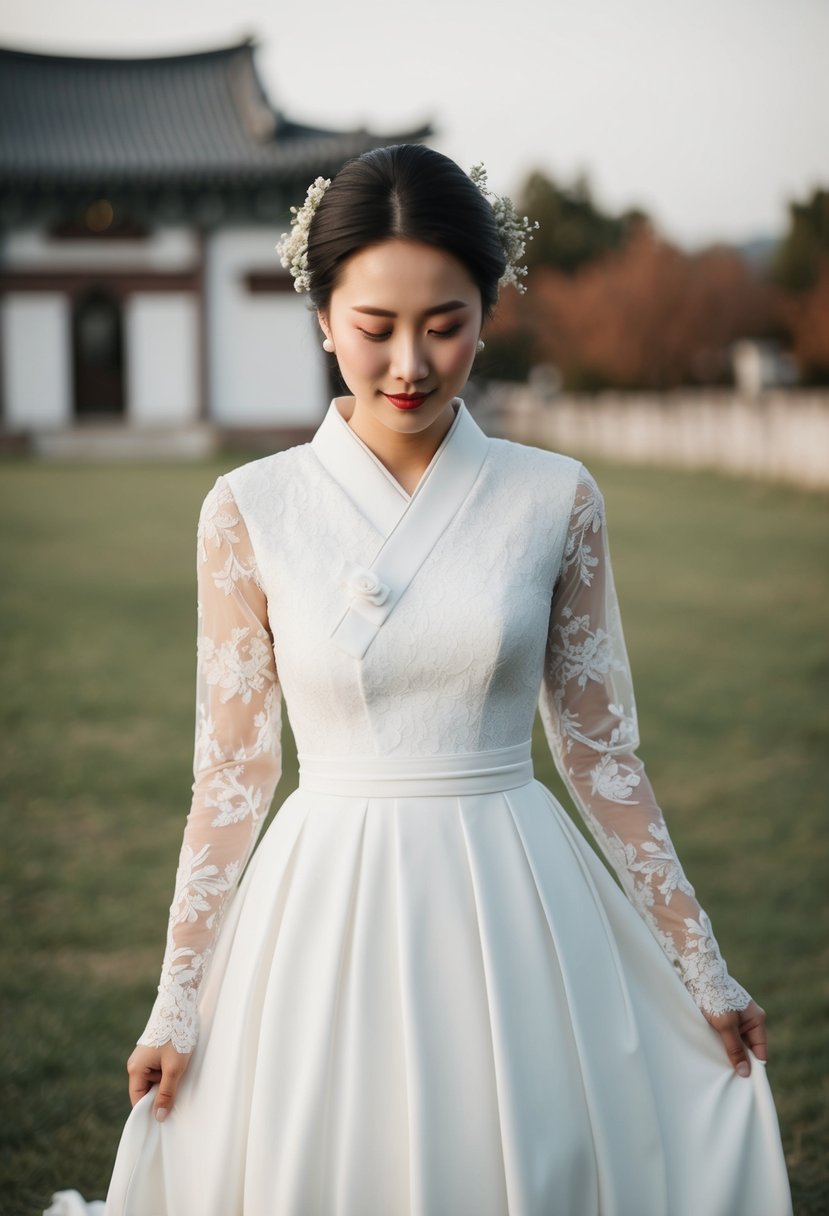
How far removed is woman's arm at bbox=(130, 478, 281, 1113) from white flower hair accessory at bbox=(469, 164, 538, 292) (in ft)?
1.83

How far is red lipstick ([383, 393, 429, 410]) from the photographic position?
6.19ft

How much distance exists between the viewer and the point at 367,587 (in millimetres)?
1851

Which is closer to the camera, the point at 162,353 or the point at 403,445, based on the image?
the point at 403,445

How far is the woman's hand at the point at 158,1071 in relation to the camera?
6.13ft

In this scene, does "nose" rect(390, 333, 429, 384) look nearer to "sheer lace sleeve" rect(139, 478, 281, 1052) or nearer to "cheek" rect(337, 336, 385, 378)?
"cheek" rect(337, 336, 385, 378)

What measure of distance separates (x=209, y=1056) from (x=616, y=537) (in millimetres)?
12027

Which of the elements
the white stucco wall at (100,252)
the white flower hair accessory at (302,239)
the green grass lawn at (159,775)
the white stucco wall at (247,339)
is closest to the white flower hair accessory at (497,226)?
the white flower hair accessory at (302,239)

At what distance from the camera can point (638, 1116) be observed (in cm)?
187

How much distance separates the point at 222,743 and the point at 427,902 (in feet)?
1.22

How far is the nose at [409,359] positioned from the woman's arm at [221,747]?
1.01 feet

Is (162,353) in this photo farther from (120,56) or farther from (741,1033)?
(741,1033)

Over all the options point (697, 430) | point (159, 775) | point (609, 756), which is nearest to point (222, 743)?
point (609, 756)

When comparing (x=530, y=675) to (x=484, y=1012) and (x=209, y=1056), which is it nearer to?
(x=484, y=1012)

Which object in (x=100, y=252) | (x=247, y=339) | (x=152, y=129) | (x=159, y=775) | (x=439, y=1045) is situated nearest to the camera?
(x=439, y=1045)
